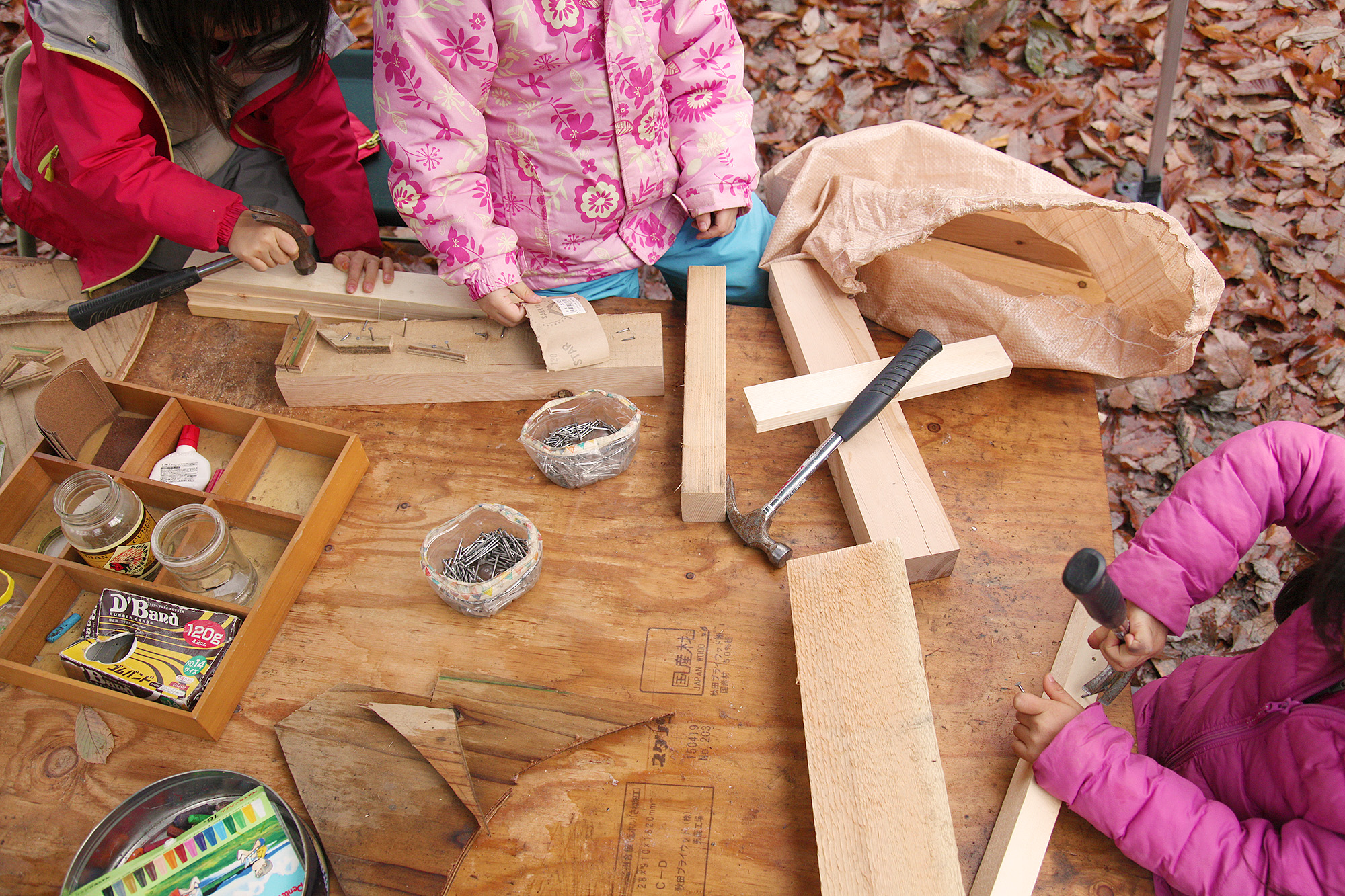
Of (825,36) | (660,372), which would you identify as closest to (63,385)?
(660,372)

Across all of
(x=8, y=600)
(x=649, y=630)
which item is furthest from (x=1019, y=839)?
(x=8, y=600)

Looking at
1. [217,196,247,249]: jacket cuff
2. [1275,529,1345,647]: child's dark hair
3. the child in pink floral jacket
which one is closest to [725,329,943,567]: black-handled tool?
the child in pink floral jacket

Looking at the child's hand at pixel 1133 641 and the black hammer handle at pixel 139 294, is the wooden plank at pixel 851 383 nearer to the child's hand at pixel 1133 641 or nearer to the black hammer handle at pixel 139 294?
the child's hand at pixel 1133 641

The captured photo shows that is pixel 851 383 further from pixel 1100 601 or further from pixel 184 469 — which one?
pixel 184 469

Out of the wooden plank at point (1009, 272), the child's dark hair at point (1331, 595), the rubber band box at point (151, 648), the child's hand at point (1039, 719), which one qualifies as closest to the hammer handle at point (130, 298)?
the rubber band box at point (151, 648)

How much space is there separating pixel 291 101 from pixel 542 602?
56.9 inches

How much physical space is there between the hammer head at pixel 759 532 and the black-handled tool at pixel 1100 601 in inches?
19.3

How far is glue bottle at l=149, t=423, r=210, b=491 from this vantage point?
148 cm

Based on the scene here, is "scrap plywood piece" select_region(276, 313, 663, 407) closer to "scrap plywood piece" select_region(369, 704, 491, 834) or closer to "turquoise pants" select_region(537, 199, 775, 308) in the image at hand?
"turquoise pants" select_region(537, 199, 775, 308)

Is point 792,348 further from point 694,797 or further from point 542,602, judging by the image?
point 694,797

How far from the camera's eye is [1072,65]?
3467mm

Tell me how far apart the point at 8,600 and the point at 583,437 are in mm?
1057

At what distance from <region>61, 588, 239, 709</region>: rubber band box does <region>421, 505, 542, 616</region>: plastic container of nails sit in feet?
1.15

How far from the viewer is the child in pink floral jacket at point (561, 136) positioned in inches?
56.3
